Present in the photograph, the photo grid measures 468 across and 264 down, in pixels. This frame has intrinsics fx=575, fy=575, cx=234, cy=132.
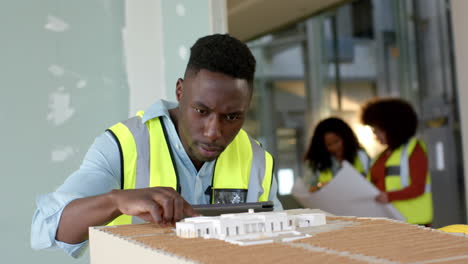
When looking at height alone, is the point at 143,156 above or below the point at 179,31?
below

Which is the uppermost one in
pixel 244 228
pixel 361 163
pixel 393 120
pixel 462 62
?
pixel 462 62

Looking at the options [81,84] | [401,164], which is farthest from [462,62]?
[81,84]

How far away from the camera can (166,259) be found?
28.5 inches

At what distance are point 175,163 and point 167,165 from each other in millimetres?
23

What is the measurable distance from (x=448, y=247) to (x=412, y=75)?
22.5ft

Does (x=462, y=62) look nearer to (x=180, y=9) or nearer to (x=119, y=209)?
(x=180, y=9)

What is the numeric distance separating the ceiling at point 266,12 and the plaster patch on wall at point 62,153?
2506mm

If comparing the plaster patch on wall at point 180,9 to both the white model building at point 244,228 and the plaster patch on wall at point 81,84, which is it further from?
the white model building at point 244,228

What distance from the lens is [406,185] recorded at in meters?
3.51

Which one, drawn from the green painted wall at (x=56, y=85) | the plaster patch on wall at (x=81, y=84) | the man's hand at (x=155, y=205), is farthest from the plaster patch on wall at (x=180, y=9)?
the man's hand at (x=155, y=205)

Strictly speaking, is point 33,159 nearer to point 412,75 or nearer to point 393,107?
point 393,107

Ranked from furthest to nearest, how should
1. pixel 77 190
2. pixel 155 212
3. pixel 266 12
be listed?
pixel 266 12 < pixel 77 190 < pixel 155 212

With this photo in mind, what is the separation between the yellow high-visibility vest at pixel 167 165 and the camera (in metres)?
1.49

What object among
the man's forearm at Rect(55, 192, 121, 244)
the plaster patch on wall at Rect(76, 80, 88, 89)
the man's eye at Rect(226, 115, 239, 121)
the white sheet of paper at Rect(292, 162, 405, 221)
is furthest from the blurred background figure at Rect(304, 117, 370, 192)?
the man's forearm at Rect(55, 192, 121, 244)
